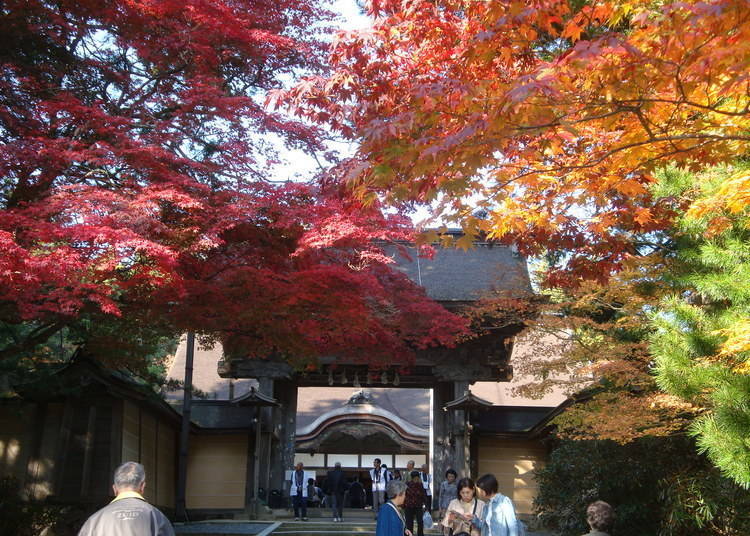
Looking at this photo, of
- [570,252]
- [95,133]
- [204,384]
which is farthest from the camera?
[204,384]

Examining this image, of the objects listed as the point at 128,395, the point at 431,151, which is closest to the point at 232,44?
the point at 431,151

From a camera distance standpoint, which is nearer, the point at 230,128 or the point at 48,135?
the point at 48,135

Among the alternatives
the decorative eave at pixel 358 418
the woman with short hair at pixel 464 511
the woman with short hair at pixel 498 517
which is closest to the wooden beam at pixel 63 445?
the woman with short hair at pixel 464 511

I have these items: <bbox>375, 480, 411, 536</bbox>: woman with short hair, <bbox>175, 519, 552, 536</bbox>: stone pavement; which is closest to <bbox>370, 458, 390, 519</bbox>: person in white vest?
<bbox>175, 519, 552, 536</bbox>: stone pavement

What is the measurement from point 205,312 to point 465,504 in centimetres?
393

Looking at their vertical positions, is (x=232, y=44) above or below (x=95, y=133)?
above

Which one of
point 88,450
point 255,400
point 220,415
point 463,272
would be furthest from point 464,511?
point 463,272

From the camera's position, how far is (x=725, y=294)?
818 cm

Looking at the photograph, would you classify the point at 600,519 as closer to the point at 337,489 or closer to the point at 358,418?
the point at 337,489

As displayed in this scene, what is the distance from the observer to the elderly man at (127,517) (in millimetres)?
3611

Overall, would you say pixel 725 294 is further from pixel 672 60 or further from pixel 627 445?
pixel 672 60

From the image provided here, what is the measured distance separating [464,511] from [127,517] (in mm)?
3885

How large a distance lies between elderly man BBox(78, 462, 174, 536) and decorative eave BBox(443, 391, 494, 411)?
1253cm

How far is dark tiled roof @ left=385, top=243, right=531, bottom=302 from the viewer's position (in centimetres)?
1702
